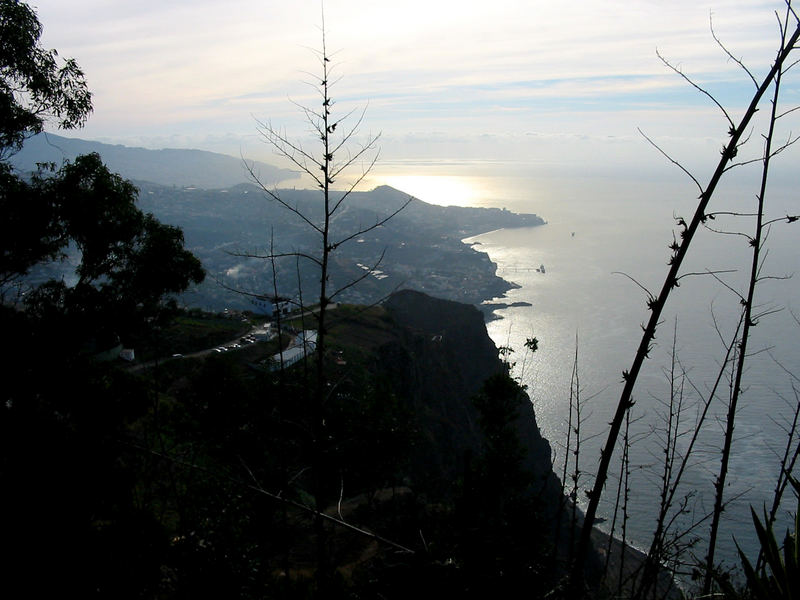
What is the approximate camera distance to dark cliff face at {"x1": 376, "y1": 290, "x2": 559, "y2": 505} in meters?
20.3

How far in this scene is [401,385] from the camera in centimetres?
2119

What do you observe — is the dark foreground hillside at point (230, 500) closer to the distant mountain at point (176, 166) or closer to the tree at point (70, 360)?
the tree at point (70, 360)

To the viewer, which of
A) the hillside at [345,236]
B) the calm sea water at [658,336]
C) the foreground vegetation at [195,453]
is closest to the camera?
the foreground vegetation at [195,453]

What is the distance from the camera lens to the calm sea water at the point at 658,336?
14250mm

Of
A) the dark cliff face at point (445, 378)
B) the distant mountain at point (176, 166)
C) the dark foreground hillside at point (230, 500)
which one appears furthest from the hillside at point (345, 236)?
the distant mountain at point (176, 166)

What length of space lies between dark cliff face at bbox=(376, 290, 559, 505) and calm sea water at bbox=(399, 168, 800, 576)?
2.00 meters

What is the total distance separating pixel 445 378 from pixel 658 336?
953 centimetres

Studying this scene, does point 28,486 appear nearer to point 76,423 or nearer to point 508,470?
point 76,423

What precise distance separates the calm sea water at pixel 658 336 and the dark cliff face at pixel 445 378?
2003 mm

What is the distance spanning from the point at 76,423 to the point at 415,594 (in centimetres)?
424

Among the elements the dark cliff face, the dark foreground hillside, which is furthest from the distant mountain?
the dark foreground hillside

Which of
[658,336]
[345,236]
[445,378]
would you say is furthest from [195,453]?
[345,236]

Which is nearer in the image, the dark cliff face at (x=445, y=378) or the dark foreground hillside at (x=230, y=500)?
the dark foreground hillside at (x=230, y=500)

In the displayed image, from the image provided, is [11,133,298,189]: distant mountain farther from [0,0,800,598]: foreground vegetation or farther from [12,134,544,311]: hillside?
[0,0,800,598]: foreground vegetation
